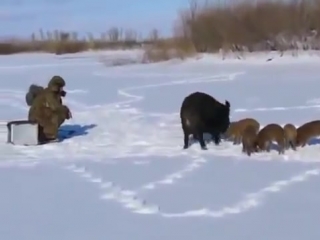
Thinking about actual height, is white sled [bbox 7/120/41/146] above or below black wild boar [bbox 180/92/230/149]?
below

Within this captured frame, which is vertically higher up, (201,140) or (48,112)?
(48,112)

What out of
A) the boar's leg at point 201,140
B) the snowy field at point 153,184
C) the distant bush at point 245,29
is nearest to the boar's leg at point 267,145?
the snowy field at point 153,184

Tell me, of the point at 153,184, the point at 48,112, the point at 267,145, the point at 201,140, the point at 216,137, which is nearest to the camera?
the point at 153,184

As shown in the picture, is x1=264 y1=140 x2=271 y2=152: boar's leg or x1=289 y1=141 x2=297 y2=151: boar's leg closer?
x1=264 y1=140 x2=271 y2=152: boar's leg

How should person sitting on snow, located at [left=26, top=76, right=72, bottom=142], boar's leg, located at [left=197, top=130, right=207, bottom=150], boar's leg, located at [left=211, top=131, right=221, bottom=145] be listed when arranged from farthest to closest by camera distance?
person sitting on snow, located at [left=26, top=76, right=72, bottom=142]
boar's leg, located at [left=211, top=131, right=221, bottom=145]
boar's leg, located at [left=197, top=130, right=207, bottom=150]

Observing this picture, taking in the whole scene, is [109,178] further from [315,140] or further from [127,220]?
[315,140]

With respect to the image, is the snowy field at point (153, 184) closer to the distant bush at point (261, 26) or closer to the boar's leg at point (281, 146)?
the boar's leg at point (281, 146)

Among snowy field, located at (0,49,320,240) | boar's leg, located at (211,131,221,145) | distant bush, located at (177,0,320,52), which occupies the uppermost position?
distant bush, located at (177,0,320,52)

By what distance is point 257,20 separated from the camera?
112 ft

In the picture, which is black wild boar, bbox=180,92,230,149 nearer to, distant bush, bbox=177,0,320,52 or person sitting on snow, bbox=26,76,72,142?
person sitting on snow, bbox=26,76,72,142

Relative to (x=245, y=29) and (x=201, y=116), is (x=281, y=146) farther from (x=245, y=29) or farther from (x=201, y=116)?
(x=245, y=29)

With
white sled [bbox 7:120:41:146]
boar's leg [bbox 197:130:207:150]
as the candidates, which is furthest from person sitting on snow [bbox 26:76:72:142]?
boar's leg [bbox 197:130:207:150]

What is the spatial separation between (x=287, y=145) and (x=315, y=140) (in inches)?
36.2

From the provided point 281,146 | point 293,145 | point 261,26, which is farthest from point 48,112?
point 261,26
